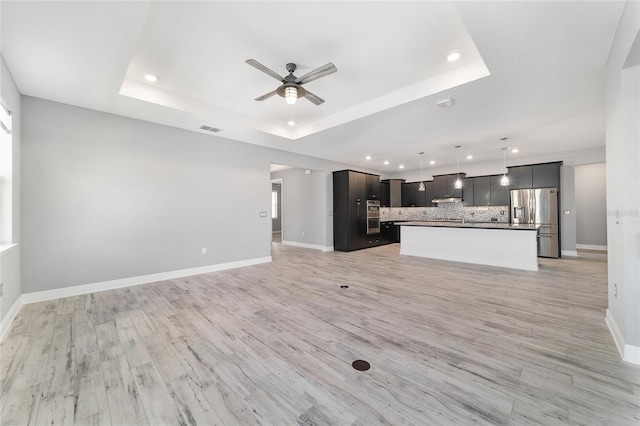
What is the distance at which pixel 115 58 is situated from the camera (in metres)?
2.65

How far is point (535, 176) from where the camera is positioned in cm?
670

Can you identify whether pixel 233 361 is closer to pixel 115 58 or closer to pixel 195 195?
pixel 115 58

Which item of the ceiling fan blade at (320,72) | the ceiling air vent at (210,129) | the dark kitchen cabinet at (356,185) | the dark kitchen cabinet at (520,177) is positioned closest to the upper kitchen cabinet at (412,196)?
the dark kitchen cabinet at (356,185)

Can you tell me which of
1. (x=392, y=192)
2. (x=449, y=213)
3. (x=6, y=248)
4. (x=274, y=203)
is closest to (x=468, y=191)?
(x=449, y=213)

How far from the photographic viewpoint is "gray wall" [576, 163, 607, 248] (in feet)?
24.4

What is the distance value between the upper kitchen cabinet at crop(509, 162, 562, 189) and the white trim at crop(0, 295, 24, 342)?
388 inches

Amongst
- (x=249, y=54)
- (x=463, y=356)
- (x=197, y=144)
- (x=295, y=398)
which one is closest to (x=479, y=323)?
(x=463, y=356)

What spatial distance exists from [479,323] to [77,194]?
18.4ft

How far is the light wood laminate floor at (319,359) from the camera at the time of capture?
1548mm

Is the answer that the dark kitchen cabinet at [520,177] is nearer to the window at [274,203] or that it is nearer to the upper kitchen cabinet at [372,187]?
the upper kitchen cabinet at [372,187]

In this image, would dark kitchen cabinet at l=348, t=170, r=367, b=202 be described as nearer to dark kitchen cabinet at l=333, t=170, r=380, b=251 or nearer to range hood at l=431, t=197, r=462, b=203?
dark kitchen cabinet at l=333, t=170, r=380, b=251

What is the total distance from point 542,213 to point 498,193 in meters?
1.25

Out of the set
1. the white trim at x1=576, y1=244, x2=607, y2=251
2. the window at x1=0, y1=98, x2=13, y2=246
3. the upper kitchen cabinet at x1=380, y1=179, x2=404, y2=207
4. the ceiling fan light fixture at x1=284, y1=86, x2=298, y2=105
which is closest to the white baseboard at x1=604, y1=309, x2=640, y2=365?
the ceiling fan light fixture at x1=284, y1=86, x2=298, y2=105

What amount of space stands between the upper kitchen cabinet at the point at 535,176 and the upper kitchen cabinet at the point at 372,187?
373 cm
